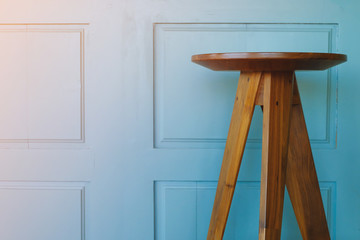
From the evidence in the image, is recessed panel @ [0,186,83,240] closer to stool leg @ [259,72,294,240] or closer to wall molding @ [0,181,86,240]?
wall molding @ [0,181,86,240]

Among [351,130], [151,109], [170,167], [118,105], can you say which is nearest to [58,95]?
[118,105]

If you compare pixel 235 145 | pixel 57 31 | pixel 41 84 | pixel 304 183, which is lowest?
pixel 304 183

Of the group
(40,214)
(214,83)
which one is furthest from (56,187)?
(214,83)

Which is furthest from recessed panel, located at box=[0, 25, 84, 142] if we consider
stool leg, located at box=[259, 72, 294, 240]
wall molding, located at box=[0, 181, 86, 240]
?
stool leg, located at box=[259, 72, 294, 240]

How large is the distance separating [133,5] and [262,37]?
16.9 inches

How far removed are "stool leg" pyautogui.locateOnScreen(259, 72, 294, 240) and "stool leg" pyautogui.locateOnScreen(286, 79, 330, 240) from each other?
18 centimetres

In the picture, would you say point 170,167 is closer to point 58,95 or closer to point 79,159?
point 79,159

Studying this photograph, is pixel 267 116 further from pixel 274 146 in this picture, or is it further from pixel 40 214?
pixel 40 214

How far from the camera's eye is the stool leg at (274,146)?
991 mm

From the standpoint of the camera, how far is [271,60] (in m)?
0.93

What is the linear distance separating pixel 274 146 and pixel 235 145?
0.36 ft

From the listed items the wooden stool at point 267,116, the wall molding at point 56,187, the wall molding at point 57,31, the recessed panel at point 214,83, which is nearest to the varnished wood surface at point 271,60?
the wooden stool at point 267,116

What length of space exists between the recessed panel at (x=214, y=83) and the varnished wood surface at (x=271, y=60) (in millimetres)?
347

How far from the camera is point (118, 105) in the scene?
4.52 ft
